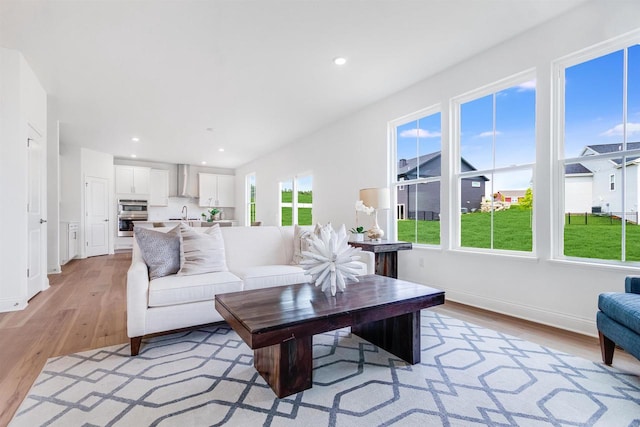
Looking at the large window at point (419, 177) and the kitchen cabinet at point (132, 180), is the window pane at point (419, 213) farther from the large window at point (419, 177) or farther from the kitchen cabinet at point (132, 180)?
the kitchen cabinet at point (132, 180)

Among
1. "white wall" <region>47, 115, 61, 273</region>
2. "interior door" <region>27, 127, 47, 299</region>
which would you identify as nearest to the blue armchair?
"interior door" <region>27, 127, 47, 299</region>

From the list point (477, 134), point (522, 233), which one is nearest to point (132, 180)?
point (477, 134)

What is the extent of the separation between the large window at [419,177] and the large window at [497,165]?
1.12 ft

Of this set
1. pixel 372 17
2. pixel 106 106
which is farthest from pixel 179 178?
pixel 372 17

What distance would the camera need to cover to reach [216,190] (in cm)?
959

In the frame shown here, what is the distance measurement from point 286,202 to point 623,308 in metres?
6.10

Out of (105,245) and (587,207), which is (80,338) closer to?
(587,207)

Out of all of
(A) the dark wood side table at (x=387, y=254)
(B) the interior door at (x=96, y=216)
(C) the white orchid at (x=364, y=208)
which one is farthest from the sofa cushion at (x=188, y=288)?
(B) the interior door at (x=96, y=216)

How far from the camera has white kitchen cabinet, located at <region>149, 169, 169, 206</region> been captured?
28.4 ft

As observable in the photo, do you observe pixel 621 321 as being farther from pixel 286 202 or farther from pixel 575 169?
pixel 286 202

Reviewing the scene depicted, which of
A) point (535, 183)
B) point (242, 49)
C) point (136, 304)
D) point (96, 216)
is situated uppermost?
point (242, 49)

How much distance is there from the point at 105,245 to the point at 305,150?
18.3ft

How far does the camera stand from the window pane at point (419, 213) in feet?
12.6

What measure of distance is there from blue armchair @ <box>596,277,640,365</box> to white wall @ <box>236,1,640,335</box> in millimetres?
561
